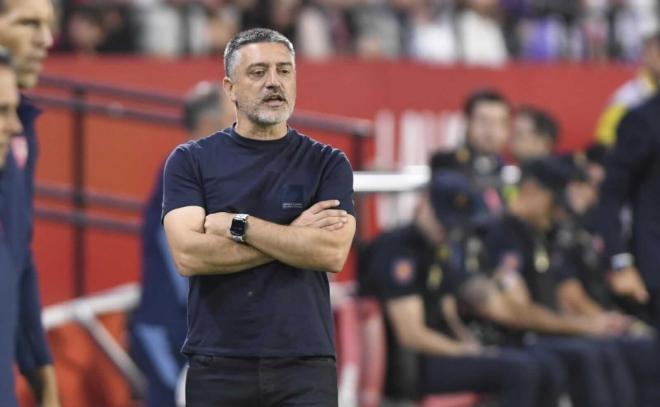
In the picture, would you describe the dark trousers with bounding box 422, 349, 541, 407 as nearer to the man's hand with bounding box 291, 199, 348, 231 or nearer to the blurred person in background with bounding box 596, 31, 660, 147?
the blurred person in background with bounding box 596, 31, 660, 147

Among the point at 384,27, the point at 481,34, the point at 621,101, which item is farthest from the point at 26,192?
the point at 481,34

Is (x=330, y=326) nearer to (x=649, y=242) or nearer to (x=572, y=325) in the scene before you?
(x=649, y=242)

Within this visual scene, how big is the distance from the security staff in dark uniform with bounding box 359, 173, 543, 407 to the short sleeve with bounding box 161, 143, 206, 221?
4.29m

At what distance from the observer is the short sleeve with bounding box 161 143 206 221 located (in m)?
4.66

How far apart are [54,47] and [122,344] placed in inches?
109

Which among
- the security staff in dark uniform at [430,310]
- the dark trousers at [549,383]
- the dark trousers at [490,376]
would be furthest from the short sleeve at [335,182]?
the dark trousers at [549,383]

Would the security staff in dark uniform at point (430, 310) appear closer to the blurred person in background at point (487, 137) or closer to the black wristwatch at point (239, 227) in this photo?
the blurred person in background at point (487, 137)

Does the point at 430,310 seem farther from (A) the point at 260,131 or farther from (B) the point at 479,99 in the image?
(A) the point at 260,131

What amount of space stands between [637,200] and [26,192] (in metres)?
3.73

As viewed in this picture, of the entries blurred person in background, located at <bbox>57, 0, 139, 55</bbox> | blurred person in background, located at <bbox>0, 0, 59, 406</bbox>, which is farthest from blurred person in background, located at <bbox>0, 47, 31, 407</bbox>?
blurred person in background, located at <bbox>57, 0, 139, 55</bbox>

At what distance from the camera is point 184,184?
4656 mm

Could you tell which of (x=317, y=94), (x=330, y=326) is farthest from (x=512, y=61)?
(x=330, y=326)

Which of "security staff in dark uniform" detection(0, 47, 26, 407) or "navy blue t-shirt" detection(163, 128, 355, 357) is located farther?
"navy blue t-shirt" detection(163, 128, 355, 357)

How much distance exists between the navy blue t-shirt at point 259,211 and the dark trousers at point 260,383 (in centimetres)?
3
